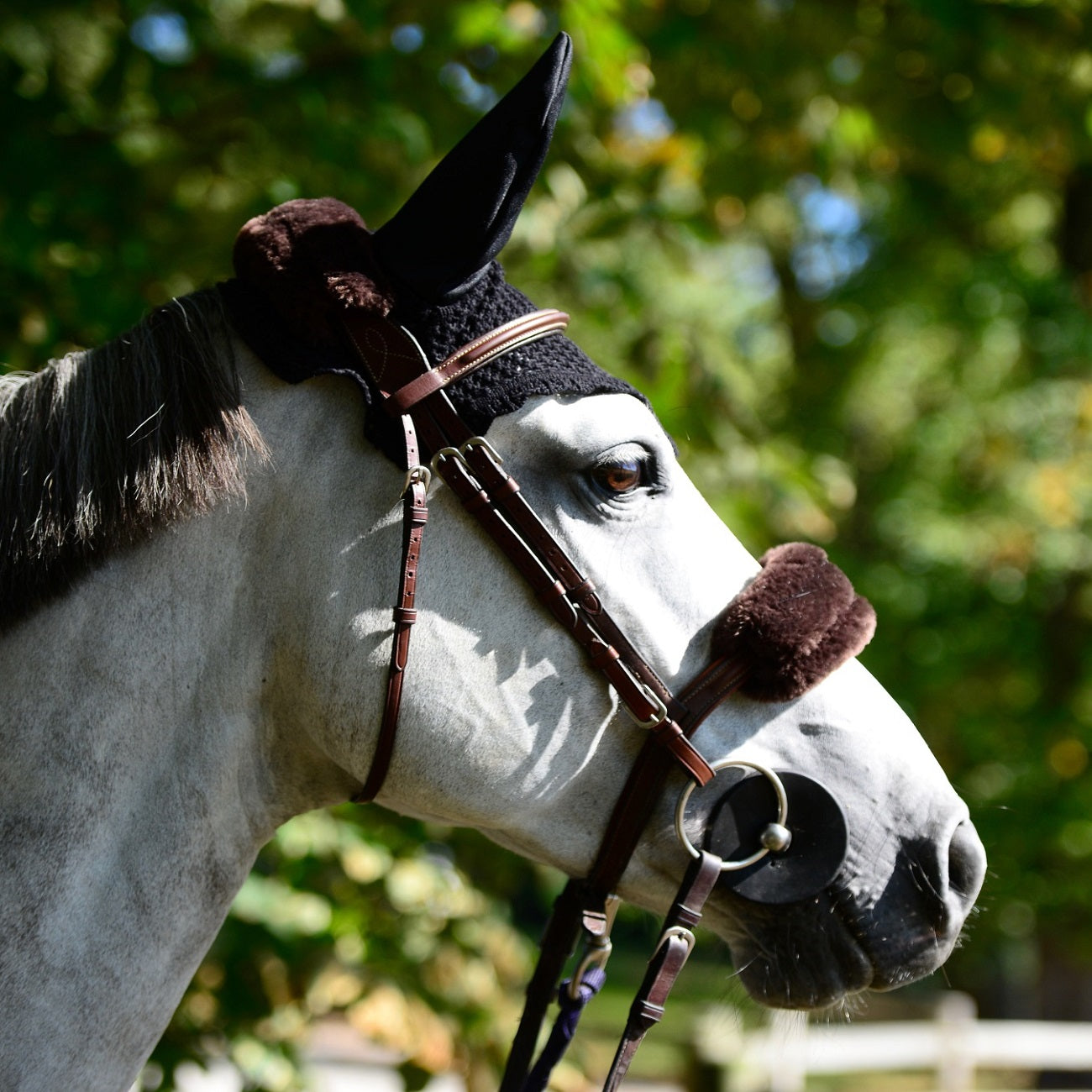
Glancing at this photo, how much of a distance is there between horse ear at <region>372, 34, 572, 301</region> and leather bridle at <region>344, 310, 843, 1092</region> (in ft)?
0.37

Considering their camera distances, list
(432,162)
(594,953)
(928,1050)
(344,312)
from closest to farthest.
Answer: (344,312) < (594,953) < (432,162) < (928,1050)

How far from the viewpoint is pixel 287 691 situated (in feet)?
5.80

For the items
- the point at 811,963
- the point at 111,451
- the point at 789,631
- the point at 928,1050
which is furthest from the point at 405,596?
the point at 928,1050

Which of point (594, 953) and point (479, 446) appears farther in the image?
point (594, 953)

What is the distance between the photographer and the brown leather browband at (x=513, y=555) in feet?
5.78

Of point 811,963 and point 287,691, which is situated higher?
point 287,691

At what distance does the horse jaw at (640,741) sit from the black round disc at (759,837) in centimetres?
4

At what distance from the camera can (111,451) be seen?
1.71 metres

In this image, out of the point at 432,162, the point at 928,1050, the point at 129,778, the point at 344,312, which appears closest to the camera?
the point at 129,778

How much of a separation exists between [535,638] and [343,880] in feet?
6.94

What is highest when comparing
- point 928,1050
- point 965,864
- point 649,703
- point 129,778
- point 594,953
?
point 649,703

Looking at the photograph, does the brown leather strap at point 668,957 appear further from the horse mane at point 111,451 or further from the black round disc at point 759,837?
the horse mane at point 111,451

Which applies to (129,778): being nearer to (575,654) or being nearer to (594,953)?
(575,654)

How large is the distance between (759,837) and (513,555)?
0.62 m
